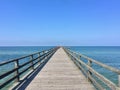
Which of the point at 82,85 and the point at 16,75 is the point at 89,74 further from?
the point at 16,75

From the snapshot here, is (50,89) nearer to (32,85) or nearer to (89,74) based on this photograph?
(32,85)

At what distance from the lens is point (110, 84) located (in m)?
4.97

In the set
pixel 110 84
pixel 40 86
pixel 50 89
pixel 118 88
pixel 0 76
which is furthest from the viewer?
pixel 40 86

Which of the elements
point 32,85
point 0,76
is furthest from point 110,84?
point 32,85

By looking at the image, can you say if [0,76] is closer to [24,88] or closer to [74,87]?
[24,88]

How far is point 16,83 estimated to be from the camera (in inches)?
327

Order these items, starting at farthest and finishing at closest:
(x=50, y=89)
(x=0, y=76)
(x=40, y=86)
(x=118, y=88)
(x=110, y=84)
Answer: (x=40, y=86) → (x=50, y=89) → (x=0, y=76) → (x=110, y=84) → (x=118, y=88)

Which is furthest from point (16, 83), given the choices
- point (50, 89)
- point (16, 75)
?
point (50, 89)

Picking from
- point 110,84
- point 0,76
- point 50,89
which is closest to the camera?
point 110,84

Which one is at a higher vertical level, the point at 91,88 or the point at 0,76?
the point at 0,76

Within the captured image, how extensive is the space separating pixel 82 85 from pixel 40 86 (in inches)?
60.4

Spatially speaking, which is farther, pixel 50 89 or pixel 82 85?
pixel 82 85

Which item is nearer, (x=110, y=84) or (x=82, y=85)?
(x=110, y=84)

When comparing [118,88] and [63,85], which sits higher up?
[118,88]
